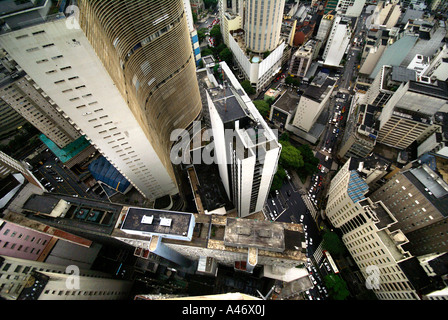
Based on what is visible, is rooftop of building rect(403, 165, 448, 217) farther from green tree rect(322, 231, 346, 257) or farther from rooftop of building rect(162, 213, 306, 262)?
rooftop of building rect(162, 213, 306, 262)

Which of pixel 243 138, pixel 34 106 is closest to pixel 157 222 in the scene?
pixel 243 138

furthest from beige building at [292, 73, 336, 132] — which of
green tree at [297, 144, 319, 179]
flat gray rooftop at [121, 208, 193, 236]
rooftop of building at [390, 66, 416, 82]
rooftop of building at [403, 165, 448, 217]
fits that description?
flat gray rooftop at [121, 208, 193, 236]

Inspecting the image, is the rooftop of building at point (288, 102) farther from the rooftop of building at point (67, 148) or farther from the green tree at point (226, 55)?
the rooftop of building at point (67, 148)
